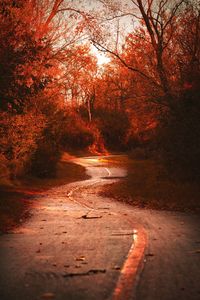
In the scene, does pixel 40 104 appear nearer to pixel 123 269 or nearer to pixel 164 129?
pixel 164 129

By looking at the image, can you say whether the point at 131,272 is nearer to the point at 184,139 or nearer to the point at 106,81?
the point at 184,139

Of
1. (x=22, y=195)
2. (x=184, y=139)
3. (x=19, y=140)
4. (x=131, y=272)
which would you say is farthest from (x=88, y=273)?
(x=19, y=140)

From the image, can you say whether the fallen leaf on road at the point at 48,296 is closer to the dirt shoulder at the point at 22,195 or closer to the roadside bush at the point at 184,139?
the dirt shoulder at the point at 22,195

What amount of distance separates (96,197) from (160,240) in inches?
410

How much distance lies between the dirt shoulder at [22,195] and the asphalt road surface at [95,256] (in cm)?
50

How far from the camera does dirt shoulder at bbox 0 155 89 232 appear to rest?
12366mm

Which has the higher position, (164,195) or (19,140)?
(19,140)

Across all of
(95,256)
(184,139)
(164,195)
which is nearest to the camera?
(95,256)

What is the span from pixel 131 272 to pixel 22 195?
13616 mm

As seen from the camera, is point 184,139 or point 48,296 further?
point 184,139

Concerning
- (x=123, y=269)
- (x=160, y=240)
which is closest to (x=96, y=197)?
(x=160, y=240)

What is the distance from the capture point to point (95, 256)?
7223 mm

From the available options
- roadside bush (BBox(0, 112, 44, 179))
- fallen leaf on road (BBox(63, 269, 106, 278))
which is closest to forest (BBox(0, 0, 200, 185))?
roadside bush (BBox(0, 112, 44, 179))

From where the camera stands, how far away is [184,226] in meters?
10.8
